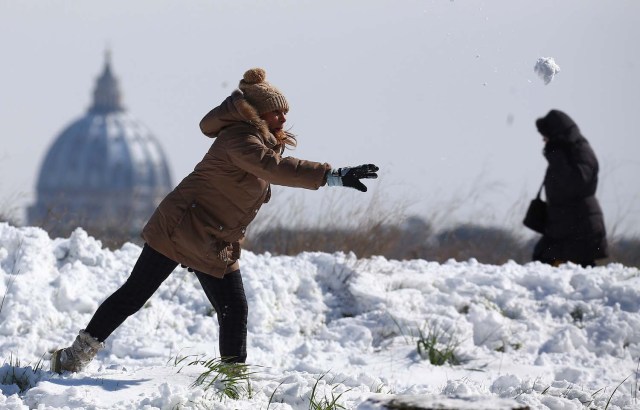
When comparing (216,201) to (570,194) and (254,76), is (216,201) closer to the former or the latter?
(254,76)

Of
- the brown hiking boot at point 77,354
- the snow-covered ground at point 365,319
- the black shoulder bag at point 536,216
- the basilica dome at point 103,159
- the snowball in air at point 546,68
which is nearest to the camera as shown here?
the brown hiking boot at point 77,354

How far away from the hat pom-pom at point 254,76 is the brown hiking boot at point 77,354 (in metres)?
1.27

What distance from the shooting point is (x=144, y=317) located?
682 centimetres

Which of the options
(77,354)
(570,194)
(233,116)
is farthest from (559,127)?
(77,354)

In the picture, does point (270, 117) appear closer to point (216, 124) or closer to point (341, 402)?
point (216, 124)

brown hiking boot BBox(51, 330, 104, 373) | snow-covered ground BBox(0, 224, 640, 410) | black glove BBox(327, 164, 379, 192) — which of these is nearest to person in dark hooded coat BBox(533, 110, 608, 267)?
snow-covered ground BBox(0, 224, 640, 410)

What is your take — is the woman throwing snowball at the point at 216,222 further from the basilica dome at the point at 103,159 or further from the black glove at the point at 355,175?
the basilica dome at the point at 103,159

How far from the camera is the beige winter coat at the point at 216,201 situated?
457 centimetres

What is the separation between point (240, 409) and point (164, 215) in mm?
927

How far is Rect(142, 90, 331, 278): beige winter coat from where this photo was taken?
15.0 feet

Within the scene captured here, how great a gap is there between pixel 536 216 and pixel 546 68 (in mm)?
4476

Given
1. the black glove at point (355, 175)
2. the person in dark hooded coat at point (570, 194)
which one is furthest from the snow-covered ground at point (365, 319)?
the person in dark hooded coat at point (570, 194)

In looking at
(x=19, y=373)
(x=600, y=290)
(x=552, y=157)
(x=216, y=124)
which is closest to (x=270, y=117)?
(x=216, y=124)

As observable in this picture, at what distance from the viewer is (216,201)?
463 cm
